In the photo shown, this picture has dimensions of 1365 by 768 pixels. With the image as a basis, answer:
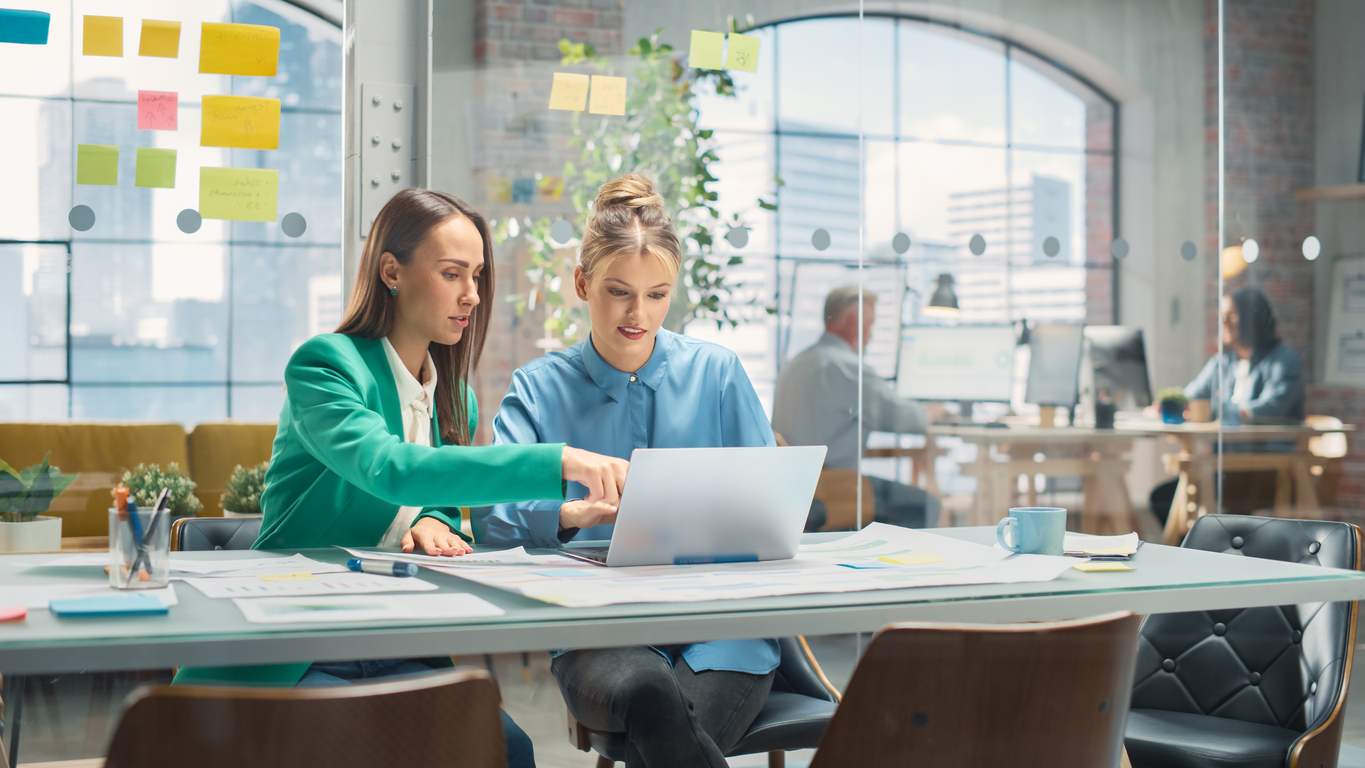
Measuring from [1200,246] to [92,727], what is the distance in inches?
158

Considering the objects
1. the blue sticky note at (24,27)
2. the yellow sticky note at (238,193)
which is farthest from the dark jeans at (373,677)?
the blue sticky note at (24,27)

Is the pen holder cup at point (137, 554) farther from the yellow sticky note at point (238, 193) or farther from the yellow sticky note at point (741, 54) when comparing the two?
the yellow sticky note at point (741, 54)

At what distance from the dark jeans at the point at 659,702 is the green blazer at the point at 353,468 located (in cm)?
27

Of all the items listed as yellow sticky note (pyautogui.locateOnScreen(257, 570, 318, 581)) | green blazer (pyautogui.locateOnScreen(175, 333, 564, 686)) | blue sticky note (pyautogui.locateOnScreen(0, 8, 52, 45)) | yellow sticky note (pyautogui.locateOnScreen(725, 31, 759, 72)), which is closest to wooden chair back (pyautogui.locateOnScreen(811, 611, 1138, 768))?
green blazer (pyautogui.locateOnScreen(175, 333, 564, 686))

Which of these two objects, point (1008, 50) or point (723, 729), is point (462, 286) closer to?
point (723, 729)

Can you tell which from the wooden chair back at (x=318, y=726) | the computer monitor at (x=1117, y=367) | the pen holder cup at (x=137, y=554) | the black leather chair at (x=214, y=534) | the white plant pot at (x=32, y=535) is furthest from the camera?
the computer monitor at (x=1117, y=367)

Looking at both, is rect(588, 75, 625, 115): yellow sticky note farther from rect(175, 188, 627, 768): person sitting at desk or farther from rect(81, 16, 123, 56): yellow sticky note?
rect(175, 188, 627, 768): person sitting at desk

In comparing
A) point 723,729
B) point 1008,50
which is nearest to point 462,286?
point 723,729

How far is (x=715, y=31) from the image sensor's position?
3820mm

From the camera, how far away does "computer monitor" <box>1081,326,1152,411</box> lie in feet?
13.2

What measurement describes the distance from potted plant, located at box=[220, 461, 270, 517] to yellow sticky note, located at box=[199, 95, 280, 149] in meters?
0.97

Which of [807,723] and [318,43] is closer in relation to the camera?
[807,723]

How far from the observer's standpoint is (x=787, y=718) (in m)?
1.80

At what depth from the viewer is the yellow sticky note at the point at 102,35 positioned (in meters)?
3.16
